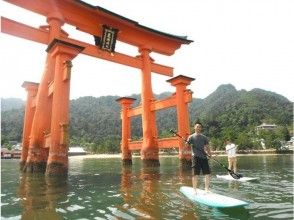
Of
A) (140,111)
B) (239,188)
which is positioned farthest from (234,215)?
(140,111)

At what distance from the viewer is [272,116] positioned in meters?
99.2

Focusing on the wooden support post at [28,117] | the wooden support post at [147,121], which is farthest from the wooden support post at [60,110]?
the wooden support post at [147,121]

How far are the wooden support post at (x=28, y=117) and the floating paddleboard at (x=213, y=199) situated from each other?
12.9 metres

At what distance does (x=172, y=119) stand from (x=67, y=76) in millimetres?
108952

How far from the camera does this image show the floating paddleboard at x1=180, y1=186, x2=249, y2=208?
19.1 ft

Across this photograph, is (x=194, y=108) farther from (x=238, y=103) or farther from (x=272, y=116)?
(x=272, y=116)

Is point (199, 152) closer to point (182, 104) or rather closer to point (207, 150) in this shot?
point (207, 150)

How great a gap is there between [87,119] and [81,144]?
23917mm

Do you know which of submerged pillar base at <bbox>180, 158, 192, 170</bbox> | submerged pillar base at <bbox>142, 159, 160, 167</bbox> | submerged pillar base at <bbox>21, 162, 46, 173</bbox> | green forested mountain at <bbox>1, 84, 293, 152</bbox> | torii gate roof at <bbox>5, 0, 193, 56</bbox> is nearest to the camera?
submerged pillar base at <bbox>21, 162, 46, 173</bbox>

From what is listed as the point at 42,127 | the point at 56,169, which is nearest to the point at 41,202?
the point at 56,169

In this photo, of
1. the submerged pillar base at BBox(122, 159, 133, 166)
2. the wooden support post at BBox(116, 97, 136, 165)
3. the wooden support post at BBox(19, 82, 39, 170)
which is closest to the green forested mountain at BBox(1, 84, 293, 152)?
the wooden support post at BBox(116, 97, 136, 165)

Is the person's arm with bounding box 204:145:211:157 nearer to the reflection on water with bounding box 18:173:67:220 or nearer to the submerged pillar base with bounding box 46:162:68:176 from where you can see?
the reflection on water with bounding box 18:173:67:220

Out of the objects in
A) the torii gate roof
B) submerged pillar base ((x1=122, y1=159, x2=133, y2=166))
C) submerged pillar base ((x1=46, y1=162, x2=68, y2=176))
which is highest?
the torii gate roof

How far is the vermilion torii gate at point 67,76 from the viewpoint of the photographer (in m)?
12.6
